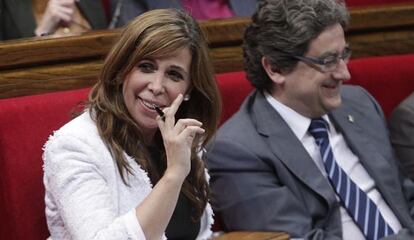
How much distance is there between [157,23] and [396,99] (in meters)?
0.64

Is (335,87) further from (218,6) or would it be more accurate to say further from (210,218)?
(218,6)

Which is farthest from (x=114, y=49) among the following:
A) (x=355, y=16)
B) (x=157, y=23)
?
(x=355, y=16)

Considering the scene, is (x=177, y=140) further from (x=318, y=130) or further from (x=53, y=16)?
(x=53, y=16)

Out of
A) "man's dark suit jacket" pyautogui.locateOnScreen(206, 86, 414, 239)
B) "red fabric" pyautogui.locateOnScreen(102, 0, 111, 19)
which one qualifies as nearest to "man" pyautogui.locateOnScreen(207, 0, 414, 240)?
"man's dark suit jacket" pyautogui.locateOnScreen(206, 86, 414, 239)

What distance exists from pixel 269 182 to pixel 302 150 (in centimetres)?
7

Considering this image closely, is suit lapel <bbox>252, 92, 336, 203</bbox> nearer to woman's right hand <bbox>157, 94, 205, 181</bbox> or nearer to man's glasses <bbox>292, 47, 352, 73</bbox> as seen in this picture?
man's glasses <bbox>292, 47, 352, 73</bbox>

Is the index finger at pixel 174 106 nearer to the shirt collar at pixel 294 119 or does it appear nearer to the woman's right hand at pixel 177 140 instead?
the woman's right hand at pixel 177 140

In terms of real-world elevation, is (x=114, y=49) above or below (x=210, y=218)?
above

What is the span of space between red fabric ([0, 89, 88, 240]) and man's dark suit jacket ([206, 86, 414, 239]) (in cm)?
25

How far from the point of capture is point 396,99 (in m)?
1.76

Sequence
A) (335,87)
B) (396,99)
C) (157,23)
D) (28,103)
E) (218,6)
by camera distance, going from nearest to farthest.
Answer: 1. (157,23)
2. (28,103)
3. (335,87)
4. (396,99)
5. (218,6)

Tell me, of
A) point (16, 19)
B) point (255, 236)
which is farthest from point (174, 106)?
point (16, 19)

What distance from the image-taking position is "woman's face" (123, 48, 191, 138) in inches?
49.5

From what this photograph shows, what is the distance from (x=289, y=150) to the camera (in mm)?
1438
